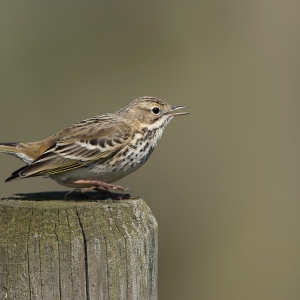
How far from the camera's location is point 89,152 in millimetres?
6508

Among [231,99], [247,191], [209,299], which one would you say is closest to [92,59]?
[231,99]

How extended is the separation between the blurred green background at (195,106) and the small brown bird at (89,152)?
3731 millimetres

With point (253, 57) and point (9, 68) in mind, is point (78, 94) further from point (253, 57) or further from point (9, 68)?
point (253, 57)

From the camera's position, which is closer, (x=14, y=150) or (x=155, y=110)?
(x=14, y=150)

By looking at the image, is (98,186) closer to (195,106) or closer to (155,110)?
(155,110)

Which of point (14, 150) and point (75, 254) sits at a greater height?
point (14, 150)

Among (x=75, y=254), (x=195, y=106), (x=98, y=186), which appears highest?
(x=195, y=106)

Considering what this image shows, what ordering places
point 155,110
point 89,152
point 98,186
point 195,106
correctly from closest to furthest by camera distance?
point 98,186 < point 89,152 < point 155,110 < point 195,106

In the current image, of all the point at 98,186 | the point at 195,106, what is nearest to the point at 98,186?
the point at 98,186

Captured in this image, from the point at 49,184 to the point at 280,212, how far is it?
318 centimetres

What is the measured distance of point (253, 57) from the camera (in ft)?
38.9

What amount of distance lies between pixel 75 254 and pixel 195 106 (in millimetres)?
8052

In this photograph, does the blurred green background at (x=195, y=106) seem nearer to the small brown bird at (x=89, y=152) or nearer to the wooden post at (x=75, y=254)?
the small brown bird at (x=89, y=152)

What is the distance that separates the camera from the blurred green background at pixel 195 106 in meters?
10.5
